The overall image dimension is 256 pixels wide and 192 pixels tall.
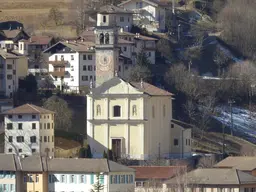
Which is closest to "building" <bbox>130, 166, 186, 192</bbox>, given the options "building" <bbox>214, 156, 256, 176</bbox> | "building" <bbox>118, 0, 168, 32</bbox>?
"building" <bbox>214, 156, 256, 176</bbox>

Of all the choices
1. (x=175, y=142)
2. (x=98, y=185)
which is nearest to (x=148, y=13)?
(x=175, y=142)

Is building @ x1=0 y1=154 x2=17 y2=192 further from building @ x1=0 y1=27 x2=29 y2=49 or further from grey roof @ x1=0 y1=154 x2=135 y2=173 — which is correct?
building @ x1=0 y1=27 x2=29 y2=49

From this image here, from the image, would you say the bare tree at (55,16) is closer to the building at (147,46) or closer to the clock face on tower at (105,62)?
the building at (147,46)

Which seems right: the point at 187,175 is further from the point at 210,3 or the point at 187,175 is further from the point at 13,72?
the point at 210,3

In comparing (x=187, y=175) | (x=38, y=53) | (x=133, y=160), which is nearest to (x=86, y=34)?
(x=38, y=53)

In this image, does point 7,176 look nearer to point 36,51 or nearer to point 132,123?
point 132,123
